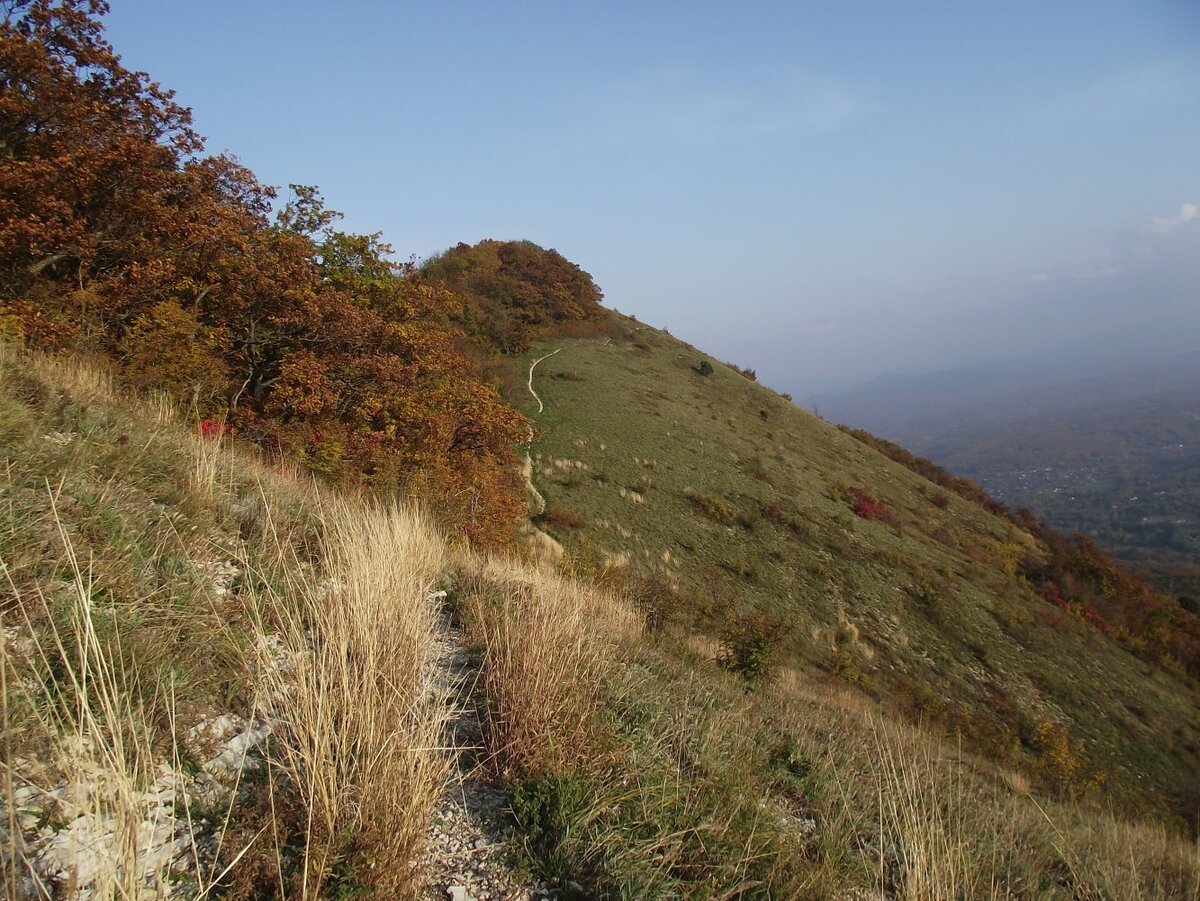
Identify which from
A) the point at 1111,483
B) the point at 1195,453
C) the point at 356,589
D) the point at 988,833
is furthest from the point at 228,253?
the point at 1195,453

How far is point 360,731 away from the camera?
7.06 feet

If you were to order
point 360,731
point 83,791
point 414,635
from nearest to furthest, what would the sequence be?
point 83,791, point 360,731, point 414,635

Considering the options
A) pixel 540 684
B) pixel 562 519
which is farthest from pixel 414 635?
pixel 562 519

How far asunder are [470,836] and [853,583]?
22760 millimetres

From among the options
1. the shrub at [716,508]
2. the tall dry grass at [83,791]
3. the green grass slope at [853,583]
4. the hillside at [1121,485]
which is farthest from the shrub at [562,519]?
the hillside at [1121,485]

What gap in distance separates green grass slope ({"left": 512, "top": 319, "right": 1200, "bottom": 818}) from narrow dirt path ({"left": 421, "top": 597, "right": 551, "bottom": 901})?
21.9ft

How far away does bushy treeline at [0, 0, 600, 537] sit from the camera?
9.25 metres

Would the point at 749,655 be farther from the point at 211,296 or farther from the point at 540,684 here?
the point at 211,296

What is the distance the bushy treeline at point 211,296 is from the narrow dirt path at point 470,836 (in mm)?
5893

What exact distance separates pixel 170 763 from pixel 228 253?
13877 millimetres

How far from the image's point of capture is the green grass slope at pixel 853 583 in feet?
54.2

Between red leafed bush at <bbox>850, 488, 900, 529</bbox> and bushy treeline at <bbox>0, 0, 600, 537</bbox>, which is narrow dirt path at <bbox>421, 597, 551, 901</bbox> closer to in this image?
bushy treeline at <bbox>0, 0, 600, 537</bbox>

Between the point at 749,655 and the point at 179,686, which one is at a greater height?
the point at 179,686

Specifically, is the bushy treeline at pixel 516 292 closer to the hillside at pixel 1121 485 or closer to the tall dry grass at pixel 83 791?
the tall dry grass at pixel 83 791
